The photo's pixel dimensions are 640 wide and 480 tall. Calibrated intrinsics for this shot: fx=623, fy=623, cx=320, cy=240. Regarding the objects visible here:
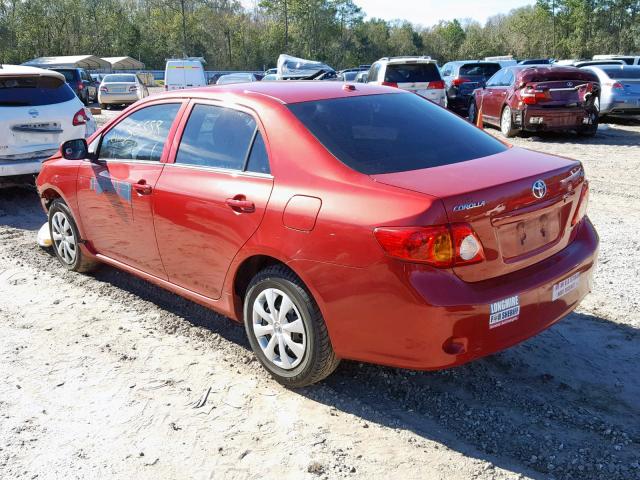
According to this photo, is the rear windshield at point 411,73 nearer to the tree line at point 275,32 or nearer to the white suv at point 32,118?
the white suv at point 32,118

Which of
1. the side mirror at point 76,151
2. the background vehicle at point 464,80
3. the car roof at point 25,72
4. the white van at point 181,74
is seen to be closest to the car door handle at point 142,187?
the side mirror at point 76,151

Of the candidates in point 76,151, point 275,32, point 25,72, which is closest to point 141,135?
point 76,151

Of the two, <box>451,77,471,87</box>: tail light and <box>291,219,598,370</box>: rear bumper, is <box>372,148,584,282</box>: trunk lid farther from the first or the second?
<box>451,77,471,87</box>: tail light

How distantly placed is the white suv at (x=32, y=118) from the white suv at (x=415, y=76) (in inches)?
342

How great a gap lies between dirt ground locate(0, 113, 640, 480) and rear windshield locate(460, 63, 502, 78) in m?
16.9

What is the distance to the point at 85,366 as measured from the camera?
12.8 feet

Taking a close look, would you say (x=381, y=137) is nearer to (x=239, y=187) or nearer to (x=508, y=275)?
(x=239, y=187)

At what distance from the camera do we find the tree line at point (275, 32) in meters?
69.4

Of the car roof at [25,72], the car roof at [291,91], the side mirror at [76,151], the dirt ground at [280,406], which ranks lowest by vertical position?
the dirt ground at [280,406]

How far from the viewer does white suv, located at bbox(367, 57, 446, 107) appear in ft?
50.2

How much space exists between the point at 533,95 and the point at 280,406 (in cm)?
1111

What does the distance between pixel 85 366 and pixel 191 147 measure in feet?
5.04

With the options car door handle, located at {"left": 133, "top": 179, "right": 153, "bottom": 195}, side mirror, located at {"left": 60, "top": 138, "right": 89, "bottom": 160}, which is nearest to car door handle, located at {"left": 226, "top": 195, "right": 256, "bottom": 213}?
car door handle, located at {"left": 133, "top": 179, "right": 153, "bottom": 195}

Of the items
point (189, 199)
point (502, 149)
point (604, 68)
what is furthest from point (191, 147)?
point (604, 68)
